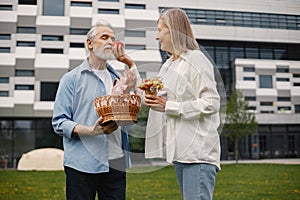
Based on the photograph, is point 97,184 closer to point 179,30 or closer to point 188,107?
point 188,107

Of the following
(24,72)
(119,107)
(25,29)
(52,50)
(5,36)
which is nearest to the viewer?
(119,107)

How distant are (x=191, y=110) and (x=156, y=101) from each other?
0.43 ft

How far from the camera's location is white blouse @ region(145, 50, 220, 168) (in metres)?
1.50

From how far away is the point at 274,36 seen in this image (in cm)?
555

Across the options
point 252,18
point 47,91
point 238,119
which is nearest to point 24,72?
point 47,91

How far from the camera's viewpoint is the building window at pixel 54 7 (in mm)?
4349

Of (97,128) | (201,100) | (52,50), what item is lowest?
(97,128)

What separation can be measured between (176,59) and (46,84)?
7.58m

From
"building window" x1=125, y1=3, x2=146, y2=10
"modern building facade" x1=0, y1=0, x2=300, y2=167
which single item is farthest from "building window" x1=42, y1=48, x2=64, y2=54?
"building window" x1=125, y1=3, x2=146, y2=10

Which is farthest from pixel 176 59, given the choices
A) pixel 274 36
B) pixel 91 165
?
pixel 274 36

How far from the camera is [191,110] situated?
151 centimetres

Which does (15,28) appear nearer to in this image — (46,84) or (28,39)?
(28,39)

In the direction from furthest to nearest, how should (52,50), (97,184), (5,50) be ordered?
(52,50) → (5,50) → (97,184)

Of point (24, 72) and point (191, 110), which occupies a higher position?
point (24, 72)
